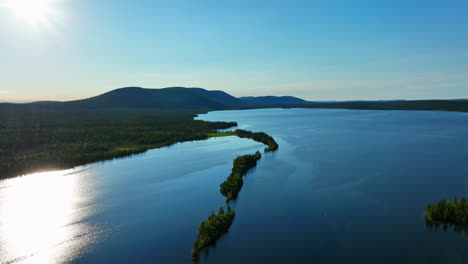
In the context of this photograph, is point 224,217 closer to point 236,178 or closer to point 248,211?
point 248,211

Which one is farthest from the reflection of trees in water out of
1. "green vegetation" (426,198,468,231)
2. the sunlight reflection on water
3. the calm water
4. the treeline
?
the treeline

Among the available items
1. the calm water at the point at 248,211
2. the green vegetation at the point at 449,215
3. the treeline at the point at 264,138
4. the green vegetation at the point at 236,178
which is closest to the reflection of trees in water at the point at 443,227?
the green vegetation at the point at 449,215

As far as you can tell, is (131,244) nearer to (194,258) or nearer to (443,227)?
(194,258)

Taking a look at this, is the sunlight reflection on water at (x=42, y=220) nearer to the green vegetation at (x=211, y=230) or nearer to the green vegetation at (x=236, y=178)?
the green vegetation at (x=211, y=230)

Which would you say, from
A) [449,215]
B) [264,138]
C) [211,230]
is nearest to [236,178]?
[211,230]

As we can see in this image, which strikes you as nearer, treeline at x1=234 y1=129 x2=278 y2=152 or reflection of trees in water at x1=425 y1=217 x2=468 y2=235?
reflection of trees in water at x1=425 y1=217 x2=468 y2=235

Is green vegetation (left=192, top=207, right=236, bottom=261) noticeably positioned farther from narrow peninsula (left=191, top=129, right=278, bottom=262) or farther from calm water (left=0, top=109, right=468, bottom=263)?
calm water (left=0, top=109, right=468, bottom=263)
